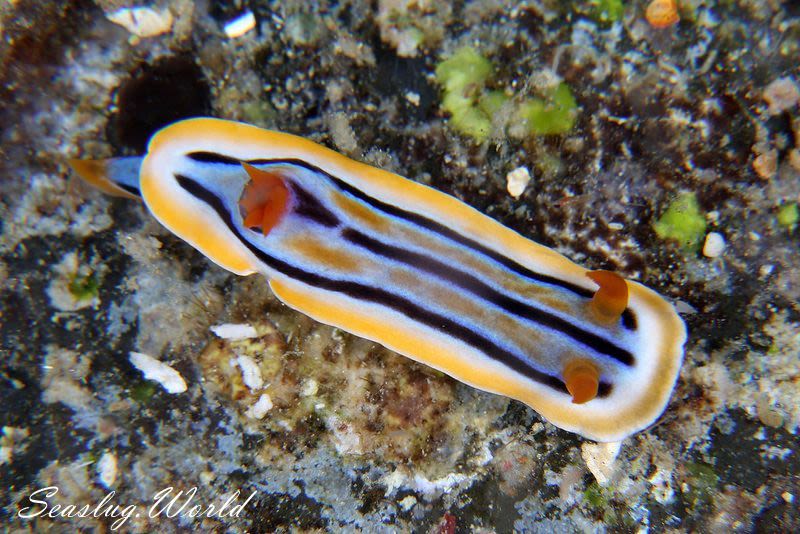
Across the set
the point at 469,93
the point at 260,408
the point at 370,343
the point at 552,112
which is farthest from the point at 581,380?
the point at 260,408

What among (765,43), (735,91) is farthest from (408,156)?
(765,43)

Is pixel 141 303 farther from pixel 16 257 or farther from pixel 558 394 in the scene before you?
pixel 558 394

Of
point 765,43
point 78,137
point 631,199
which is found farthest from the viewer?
point 78,137

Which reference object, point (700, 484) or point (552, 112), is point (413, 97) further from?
point (700, 484)

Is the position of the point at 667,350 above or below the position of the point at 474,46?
below

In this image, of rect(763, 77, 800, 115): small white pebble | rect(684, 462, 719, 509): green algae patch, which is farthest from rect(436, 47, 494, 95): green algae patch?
rect(684, 462, 719, 509): green algae patch

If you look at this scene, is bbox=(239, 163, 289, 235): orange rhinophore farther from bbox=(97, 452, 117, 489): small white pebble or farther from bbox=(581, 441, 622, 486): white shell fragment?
bbox=(581, 441, 622, 486): white shell fragment
